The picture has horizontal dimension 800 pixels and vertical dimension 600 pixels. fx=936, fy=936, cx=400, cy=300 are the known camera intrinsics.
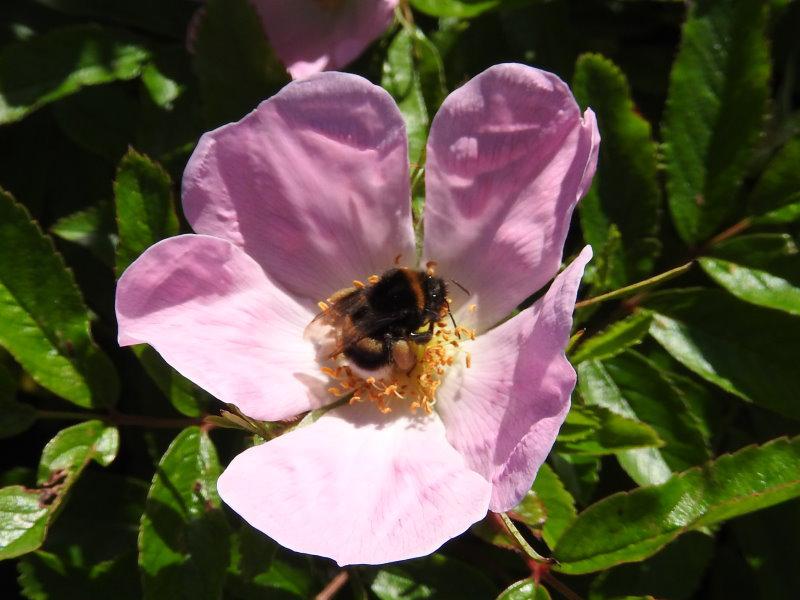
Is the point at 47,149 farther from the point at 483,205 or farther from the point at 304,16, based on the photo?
the point at 483,205

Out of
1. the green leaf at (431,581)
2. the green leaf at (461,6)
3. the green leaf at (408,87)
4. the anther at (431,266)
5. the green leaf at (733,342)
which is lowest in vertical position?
the green leaf at (431,581)

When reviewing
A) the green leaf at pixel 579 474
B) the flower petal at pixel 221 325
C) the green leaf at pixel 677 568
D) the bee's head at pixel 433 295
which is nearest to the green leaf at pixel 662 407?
the green leaf at pixel 579 474

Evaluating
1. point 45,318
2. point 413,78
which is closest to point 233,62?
point 413,78

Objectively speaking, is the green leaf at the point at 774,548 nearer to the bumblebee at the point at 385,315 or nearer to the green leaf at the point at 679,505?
the green leaf at the point at 679,505

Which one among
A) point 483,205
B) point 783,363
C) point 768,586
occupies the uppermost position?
point 483,205

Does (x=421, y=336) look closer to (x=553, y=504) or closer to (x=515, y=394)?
(x=515, y=394)

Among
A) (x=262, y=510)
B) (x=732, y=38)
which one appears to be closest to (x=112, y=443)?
(x=262, y=510)
